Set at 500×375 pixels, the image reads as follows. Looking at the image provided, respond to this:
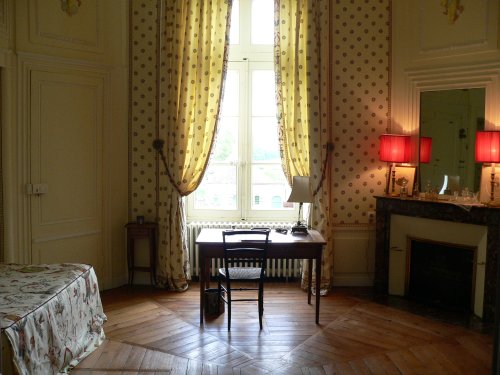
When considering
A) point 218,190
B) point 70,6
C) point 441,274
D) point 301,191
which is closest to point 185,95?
point 218,190

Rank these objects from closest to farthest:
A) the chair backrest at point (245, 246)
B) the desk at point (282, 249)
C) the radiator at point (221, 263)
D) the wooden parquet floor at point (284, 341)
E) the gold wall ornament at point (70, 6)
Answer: the wooden parquet floor at point (284, 341), the chair backrest at point (245, 246), the desk at point (282, 249), the gold wall ornament at point (70, 6), the radiator at point (221, 263)

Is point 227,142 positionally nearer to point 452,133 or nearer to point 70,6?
point 70,6

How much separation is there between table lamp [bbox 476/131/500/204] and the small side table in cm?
351

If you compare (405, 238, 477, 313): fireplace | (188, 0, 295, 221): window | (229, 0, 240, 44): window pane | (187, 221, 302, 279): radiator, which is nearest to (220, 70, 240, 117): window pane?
(188, 0, 295, 221): window

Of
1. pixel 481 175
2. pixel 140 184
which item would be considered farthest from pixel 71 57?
pixel 481 175

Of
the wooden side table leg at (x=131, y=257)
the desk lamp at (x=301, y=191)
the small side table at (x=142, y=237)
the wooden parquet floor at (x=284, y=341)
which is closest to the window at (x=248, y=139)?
the small side table at (x=142, y=237)

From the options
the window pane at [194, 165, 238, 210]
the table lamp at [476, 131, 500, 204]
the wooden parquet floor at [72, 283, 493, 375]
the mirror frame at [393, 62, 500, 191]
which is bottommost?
the wooden parquet floor at [72, 283, 493, 375]

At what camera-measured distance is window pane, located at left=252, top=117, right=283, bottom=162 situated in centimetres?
590

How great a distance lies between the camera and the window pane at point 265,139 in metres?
5.90

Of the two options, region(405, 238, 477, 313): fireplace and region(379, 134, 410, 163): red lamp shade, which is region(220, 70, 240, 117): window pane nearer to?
region(379, 134, 410, 163): red lamp shade

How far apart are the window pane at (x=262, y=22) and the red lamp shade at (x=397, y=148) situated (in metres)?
1.90

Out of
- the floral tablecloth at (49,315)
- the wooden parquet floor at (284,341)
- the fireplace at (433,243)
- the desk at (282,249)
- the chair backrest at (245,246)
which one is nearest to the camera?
the floral tablecloth at (49,315)

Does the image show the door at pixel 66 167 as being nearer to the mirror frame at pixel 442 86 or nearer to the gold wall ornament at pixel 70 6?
the gold wall ornament at pixel 70 6

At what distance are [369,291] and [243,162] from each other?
2.12 m
